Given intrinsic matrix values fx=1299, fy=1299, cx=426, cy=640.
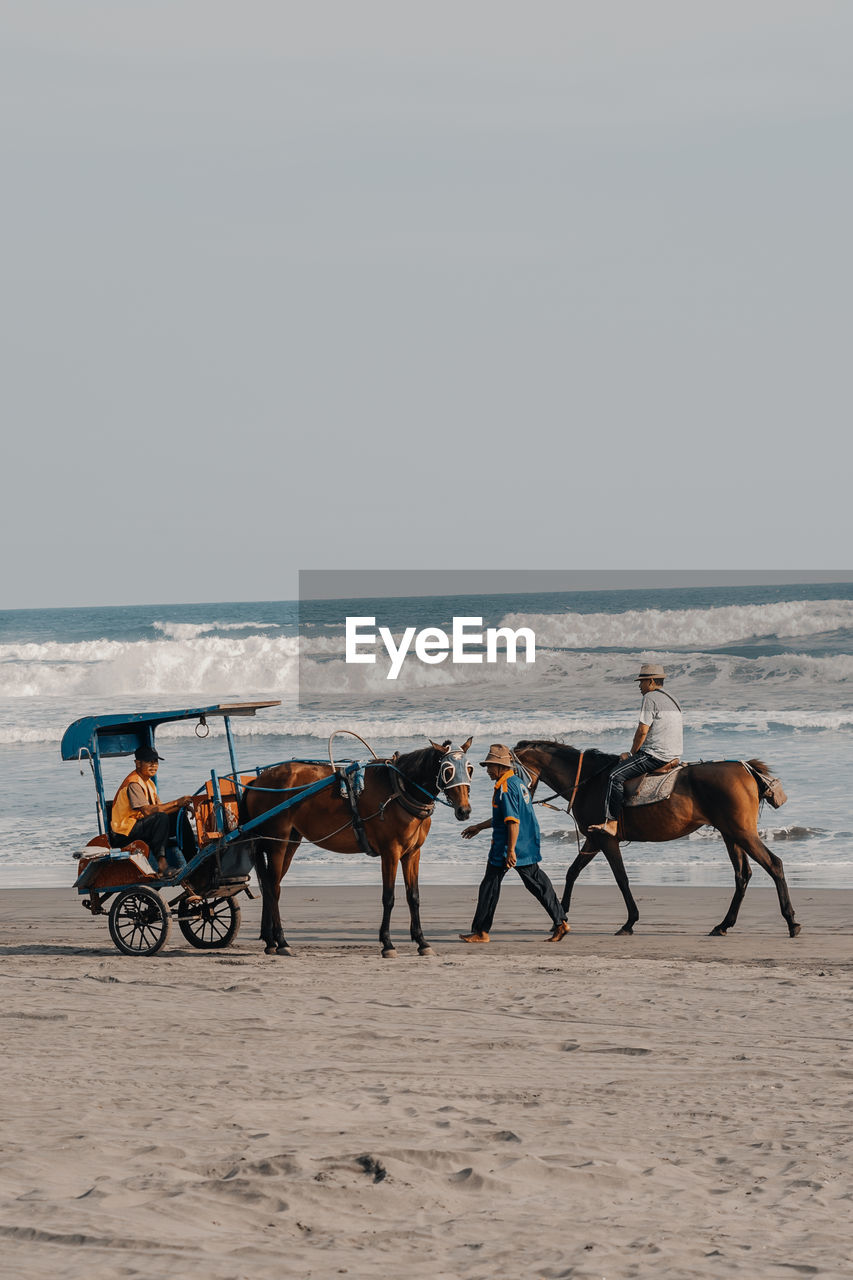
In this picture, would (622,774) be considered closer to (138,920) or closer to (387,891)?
(387,891)

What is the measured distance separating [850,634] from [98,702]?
3180 cm

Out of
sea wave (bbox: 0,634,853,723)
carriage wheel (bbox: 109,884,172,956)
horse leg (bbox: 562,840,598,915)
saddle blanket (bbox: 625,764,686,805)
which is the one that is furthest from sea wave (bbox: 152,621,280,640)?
carriage wheel (bbox: 109,884,172,956)

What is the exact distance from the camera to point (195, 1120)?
243 inches

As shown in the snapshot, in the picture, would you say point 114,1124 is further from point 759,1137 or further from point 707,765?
point 707,765

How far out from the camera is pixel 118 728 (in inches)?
436

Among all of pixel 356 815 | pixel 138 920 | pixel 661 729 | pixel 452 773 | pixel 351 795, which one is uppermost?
pixel 661 729

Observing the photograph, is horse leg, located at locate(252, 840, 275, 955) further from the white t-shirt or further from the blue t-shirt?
the white t-shirt

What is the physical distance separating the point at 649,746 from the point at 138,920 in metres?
4.77

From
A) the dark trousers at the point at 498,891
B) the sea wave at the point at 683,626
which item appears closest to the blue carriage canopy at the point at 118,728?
the dark trousers at the point at 498,891

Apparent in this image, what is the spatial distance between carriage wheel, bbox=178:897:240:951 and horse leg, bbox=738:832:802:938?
4.61 m

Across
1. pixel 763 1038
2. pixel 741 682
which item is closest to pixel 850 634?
pixel 741 682

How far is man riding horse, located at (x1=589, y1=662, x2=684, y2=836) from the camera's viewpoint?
11812mm

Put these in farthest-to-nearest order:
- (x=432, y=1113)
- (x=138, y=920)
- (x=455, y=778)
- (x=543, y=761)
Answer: (x=543, y=761) → (x=138, y=920) → (x=455, y=778) → (x=432, y=1113)
